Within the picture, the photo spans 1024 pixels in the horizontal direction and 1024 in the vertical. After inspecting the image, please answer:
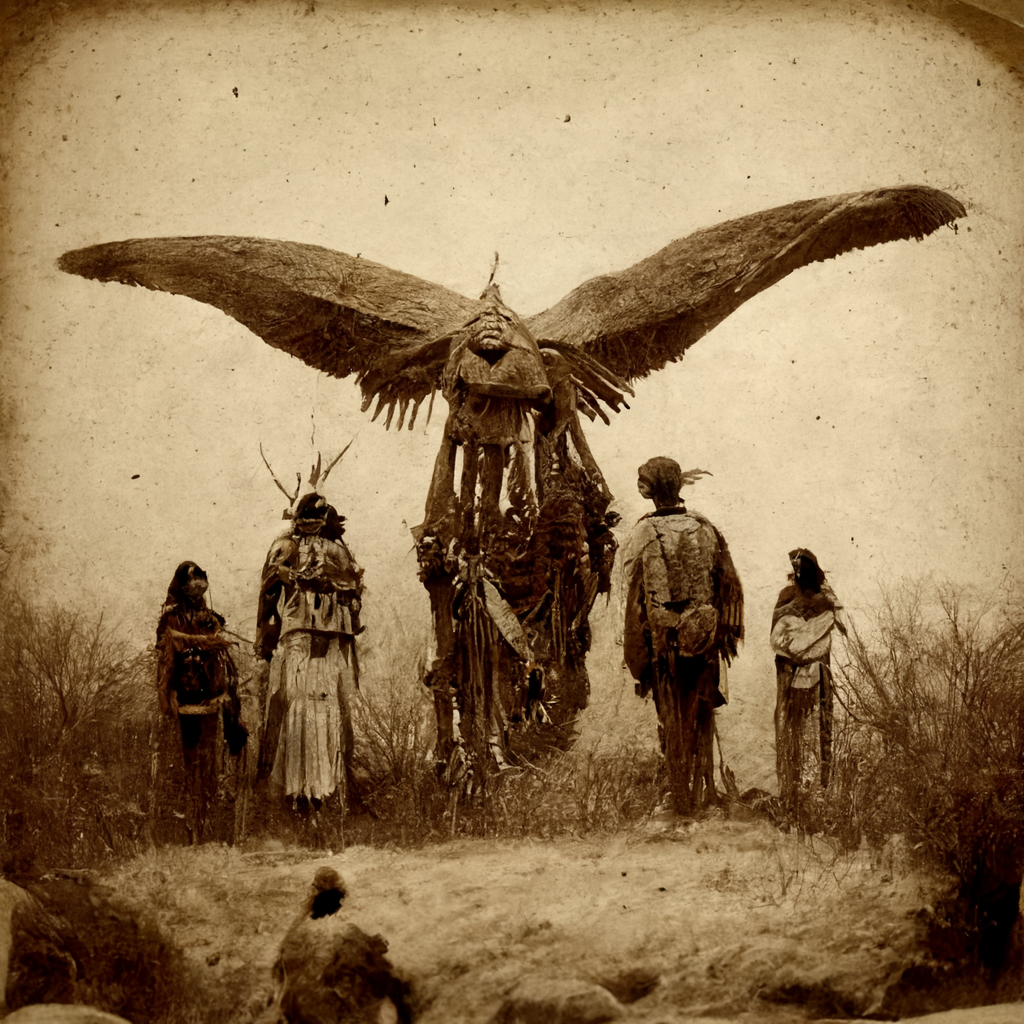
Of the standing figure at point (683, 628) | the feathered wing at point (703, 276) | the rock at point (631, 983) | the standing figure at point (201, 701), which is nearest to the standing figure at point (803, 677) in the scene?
the standing figure at point (683, 628)

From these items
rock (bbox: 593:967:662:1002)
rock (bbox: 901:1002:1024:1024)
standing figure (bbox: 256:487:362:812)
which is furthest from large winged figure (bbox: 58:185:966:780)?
rock (bbox: 901:1002:1024:1024)

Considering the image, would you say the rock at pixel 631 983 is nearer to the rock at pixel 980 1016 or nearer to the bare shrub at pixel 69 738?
the rock at pixel 980 1016

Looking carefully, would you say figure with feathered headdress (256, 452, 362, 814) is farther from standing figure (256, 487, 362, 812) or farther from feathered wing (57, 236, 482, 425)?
feathered wing (57, 236, 482, 425)

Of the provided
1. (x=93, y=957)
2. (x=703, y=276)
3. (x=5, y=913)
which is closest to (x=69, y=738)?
(x=5, y=913)

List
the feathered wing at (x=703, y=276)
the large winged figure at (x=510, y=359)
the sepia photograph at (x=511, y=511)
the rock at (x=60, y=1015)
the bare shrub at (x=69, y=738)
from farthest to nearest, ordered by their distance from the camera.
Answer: the feathered wing at (x=703, y=276) → the large winged figure at (x=510, y=359) → the bare shrub at (x=69, y=738) → the sepia photograph at (x=511, y=511) → the rock at (x=60, y=1015)

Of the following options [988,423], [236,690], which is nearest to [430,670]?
[236,690]

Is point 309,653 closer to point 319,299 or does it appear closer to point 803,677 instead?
point 319,299

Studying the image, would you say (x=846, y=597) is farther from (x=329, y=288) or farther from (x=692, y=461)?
(x=329, y=288)
